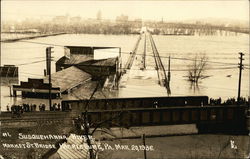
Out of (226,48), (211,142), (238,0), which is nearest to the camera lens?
(238,0)

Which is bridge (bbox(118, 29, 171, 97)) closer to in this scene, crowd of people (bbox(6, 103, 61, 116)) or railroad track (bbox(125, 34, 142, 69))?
railroad track (bbox(125, 34, 142, 69))

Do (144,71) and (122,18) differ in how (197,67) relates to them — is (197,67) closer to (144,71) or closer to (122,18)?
(144,71)

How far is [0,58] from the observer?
724 cm

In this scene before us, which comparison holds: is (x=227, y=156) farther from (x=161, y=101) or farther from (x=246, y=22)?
(x=246, y=22)

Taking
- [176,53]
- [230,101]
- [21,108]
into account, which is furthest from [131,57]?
[230,101]

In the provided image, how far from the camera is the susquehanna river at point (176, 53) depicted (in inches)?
294

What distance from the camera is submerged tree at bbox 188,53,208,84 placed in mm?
8089

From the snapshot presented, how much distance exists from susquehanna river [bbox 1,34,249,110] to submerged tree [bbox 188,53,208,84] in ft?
0.34

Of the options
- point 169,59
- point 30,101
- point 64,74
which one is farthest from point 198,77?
point 30,101

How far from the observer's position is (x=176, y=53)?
26.0 ft

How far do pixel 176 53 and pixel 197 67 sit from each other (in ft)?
2.07

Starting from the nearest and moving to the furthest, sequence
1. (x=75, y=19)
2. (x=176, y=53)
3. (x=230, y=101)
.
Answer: (x=75, y=19), (x=176, y=53), (x=230, y=101)

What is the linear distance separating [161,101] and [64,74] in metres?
2.71

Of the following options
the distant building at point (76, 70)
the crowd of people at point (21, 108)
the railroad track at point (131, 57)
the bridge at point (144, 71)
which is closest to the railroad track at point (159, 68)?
the bridge at point (144, 71)
